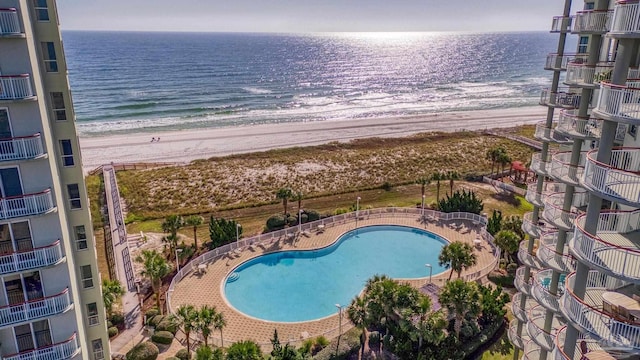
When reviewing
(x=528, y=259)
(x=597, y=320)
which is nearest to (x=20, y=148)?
(x=597, y=320)

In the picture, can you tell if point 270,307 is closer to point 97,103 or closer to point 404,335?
point 404,335

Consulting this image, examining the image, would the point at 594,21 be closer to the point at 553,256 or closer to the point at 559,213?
the point at 559,213

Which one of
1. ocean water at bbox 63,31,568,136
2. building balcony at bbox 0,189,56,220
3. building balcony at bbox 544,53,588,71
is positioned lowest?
ocean water at bbox 63,31,568,136

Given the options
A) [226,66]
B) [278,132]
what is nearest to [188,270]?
[278,132]

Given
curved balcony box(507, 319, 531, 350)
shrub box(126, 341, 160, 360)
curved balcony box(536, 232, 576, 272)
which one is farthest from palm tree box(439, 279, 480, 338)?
shrub box(126, 341, 160, 360)

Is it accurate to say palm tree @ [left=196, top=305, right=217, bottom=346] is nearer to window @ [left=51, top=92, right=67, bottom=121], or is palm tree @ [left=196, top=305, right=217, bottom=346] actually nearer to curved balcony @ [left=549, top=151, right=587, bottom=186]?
window @ [left=51, top=92, right=67, bottom=121]
